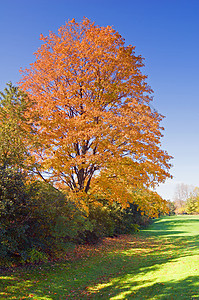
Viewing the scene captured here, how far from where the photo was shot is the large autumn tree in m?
12.3

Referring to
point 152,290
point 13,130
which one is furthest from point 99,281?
point 13,130

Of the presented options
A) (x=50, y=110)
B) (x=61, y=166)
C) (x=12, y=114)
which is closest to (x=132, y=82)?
(x=50, y=110)

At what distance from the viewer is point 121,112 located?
516 inches

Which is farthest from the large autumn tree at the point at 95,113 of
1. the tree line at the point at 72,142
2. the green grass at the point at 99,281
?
the green grass at the point at 99,281

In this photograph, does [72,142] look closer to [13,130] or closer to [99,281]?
[13,130]

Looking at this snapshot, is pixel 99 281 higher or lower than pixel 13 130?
lower

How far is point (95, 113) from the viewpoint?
12.6 m

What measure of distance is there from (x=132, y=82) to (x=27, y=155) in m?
8.79

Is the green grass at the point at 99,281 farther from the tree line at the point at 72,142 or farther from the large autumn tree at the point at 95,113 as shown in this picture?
the large autumn tree at the point at 95,113

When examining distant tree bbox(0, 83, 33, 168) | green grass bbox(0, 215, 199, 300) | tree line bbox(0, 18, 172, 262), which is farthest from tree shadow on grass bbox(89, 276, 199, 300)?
distant tree bbox(0, 83, 33, 168)

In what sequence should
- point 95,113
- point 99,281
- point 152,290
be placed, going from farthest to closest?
point 95,113 < point 99,281 < point 152,290

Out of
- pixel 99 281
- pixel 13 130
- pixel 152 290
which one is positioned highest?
pixel 13 130

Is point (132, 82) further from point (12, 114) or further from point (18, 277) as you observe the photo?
point (18, 277)

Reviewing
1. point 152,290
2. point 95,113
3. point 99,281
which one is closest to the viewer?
point 152,290
